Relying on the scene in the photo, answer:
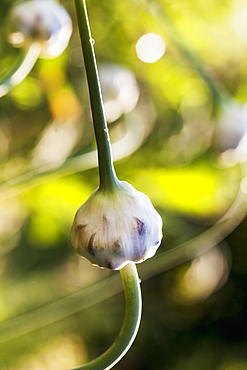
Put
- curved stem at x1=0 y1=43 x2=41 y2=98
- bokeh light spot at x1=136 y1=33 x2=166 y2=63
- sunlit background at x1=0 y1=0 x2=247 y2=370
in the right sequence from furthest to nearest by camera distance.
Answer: bokeh light spot at x1=136 y1=33 x2=166 y2=63
sunlit background at x1=0 y1=0 x2=247 y2=370
curved stem at x1=0 y1=43 x2=41 y2=98

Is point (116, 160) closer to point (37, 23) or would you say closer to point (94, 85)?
point (37, 23)

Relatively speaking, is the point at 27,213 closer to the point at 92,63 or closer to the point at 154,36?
the point at 154,36

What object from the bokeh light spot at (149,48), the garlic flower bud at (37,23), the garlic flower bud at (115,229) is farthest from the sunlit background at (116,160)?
the garlic flower bud at (115,229)

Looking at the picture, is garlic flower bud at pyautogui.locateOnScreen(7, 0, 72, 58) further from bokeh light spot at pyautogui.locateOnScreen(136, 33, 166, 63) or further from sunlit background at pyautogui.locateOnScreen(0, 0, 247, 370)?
bokeh light spot at pyautogui.locateOnScreen(136, 33, 166, 63)

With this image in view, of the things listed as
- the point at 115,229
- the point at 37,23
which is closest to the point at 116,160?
the point at 37,23

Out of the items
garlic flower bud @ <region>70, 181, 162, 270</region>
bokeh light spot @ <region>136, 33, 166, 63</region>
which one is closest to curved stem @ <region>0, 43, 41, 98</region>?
garlic flower bud @ <region>70, 181, 162, 270</region>

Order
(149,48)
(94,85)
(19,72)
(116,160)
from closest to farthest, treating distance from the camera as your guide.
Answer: (94,85) < (19,72) < (116,160) < (149,48)

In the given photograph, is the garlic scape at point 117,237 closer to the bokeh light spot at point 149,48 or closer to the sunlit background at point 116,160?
the sunlit background at point 116,160
